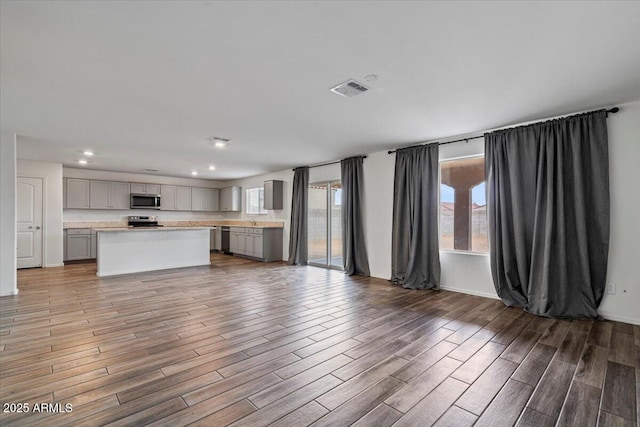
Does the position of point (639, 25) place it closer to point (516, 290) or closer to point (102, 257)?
point (516, 290)

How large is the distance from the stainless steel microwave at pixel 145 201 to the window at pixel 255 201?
264 centimetres

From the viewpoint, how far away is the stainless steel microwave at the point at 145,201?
8.51 m

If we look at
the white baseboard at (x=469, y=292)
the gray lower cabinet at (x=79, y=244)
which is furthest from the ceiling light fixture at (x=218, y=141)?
the gray lower cabinet at (x=79, y=244)

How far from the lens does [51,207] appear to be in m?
6.98

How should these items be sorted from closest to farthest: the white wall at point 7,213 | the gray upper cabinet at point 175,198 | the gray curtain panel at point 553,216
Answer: the gray curtain panel at point 553,216 < the white wall at point 7,213 < the gray upper cabinet at point 175,198

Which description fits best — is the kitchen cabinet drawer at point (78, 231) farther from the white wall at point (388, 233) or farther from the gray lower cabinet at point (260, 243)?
Result: the white wall at point (388, 233)

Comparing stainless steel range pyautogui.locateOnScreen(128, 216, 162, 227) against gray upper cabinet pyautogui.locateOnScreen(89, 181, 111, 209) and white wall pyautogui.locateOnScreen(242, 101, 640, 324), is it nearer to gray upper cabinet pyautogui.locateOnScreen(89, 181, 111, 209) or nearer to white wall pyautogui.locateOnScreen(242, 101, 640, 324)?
gray upper cabinet pyautogui.locateOnScreen(89, 181, 111, 209)

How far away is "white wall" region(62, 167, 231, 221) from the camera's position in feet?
25.7

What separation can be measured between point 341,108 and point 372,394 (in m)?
2.83

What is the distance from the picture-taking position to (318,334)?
3.05m

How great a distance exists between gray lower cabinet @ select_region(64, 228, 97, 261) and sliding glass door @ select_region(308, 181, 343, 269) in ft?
18.5

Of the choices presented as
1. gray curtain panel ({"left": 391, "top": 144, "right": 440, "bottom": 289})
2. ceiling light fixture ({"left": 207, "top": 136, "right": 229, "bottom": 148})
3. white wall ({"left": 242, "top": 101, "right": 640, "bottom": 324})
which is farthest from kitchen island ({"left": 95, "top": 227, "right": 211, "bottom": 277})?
gray curtain panel ({"left": 391, "top": 144, "right": 440, "bottom": 289})

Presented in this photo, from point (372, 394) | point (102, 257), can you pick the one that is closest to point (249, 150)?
point (102, 257)

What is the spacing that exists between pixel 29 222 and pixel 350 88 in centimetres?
792
